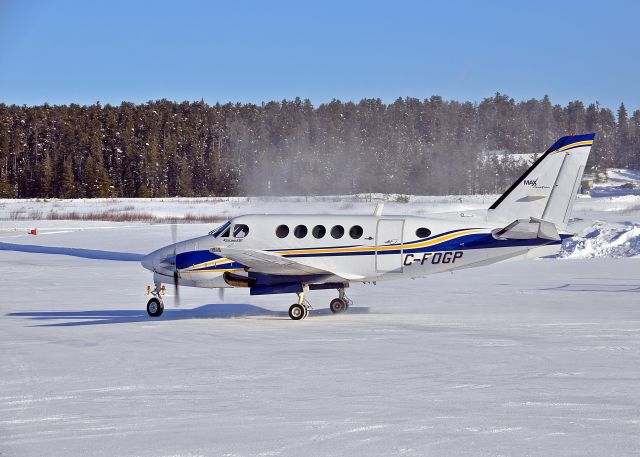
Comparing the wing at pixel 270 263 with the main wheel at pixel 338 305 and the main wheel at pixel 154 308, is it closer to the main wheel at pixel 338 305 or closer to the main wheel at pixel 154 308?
the main wheel at pixel 338 305

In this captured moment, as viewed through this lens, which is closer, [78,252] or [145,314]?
[145,314]

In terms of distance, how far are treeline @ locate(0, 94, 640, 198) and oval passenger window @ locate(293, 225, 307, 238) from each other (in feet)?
174

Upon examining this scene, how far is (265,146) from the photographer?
336 ft

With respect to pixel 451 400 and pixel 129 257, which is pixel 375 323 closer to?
pixel 451 400

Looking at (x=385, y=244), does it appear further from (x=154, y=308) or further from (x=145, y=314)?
(x=145, y=314)

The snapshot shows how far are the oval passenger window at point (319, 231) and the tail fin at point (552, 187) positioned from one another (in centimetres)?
403

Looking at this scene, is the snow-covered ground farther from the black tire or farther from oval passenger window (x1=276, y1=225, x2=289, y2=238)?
oval passenger window (x1=276, y1=225, x2=289, y2=238)

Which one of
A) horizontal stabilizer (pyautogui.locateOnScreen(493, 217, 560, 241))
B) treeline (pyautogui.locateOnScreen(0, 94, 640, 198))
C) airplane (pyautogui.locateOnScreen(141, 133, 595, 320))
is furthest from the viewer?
treeline (pyautogui.locateOnScreen(0, 94, 640, 198))

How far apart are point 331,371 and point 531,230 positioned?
7.99m

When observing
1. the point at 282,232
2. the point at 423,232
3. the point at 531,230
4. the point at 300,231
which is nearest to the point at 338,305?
the point at 300,231

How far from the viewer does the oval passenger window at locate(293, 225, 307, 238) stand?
815 inches

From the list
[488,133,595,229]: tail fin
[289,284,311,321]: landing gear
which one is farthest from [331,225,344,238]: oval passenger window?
[488,133,595,229]: tail fin

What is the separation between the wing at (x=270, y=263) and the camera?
19.7 m

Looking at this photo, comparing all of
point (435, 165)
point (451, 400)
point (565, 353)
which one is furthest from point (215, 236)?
point (435, 165)
